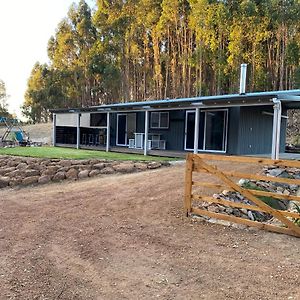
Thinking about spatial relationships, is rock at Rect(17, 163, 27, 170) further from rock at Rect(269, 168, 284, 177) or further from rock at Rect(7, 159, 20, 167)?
rock at Rect(269, 168, 284, 177)

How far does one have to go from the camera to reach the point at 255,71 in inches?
820

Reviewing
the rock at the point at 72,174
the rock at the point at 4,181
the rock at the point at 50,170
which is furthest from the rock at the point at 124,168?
the rock at the point at 4,181

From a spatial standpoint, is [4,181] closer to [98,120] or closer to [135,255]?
[135,255]

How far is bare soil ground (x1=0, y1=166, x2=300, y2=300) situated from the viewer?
3.11m

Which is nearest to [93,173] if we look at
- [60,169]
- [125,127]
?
[60,169]

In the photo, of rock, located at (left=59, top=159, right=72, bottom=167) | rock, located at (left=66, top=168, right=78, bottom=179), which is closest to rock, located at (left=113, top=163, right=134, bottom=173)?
rock, located at (left=66, top=168, right=78, bottom=179)

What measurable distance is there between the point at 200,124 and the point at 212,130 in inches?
23.7

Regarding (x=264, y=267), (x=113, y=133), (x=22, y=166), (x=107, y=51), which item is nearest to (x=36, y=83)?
(x=107, y=51)

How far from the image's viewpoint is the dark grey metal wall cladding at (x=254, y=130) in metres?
12.7

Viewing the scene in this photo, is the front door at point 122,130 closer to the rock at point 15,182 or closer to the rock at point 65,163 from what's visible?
the rock at point 65,163

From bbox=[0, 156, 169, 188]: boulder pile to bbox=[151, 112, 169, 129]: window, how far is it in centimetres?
425

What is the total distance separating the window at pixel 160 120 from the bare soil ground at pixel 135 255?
27.6ft

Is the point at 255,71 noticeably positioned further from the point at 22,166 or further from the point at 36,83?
the point at 36,83

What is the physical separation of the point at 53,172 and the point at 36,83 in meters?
29.3
